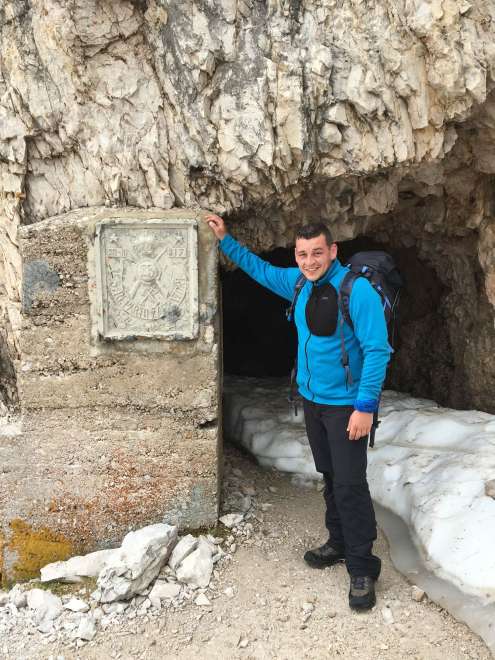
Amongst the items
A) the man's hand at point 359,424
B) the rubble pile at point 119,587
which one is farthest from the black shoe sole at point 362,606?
the man's hand at point 359,424

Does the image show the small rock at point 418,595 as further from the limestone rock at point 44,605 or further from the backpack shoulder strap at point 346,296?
the limestone rock at point 44,605

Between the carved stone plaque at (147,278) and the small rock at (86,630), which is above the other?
the carved stone plaque at (147,278)

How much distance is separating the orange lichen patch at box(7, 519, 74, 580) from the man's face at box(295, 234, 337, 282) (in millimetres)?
2379

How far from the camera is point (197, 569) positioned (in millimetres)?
3613

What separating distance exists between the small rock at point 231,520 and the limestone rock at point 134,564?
48 cm

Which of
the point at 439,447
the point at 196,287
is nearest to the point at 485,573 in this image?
the point at 439,447

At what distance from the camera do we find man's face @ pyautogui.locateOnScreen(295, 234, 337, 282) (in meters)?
3.18

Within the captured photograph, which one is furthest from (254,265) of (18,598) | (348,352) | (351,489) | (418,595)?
(18,598)

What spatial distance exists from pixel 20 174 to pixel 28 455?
6.01ft

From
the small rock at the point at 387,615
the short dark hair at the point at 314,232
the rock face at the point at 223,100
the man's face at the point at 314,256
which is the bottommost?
the small rock at the point at 387,615

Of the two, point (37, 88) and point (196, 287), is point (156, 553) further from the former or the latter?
point (37, 88)

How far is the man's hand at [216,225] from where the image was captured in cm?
376

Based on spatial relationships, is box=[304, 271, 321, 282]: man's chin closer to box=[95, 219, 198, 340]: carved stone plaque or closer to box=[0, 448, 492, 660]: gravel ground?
box=[95, 219, 198, 340]: carved stone plaque

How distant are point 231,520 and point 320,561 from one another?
2.27 ft
